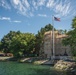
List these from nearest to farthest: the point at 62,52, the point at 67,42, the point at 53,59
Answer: the point at 67,42 < the point at 53,59 < the point at 62,52

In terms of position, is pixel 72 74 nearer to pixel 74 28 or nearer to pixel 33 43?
pixel 74 28

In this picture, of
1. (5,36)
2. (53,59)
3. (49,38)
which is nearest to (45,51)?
(49,38)

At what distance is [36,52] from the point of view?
116875 millimetres

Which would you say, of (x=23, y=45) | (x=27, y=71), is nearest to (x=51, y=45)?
(x=23, y=45)

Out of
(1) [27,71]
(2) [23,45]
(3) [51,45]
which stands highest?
(2) [23,45]

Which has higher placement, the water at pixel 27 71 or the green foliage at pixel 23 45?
the green foliage at pixel 23 45

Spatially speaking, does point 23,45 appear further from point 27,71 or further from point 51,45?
point 27,71

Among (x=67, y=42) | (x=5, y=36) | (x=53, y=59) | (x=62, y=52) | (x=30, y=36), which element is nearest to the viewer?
(x=67, y=42)

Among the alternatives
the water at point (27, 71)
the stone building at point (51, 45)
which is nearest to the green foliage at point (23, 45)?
the stone building at point (51, 45)

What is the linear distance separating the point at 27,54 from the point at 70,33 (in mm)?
58147

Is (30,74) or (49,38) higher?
(49,38)

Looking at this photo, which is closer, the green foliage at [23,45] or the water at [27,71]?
the water at [27,71]

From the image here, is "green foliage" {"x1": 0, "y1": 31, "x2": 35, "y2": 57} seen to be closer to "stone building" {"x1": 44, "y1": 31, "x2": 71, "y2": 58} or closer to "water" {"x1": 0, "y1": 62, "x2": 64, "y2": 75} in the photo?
"stone building" {"x1": 44, "y1": 31, "x2": 71, "y2": 58}

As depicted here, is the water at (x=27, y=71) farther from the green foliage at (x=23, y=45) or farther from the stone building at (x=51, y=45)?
the green foliage at (x=23, y=45)
